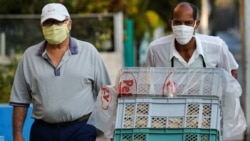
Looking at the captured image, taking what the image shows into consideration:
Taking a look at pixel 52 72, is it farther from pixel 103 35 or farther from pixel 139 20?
pixel 139 20

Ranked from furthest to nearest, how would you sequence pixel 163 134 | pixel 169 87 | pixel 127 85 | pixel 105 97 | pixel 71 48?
pixel 71 48 < pixel 105 97 < pixel 127 85 < pixel 169 87 < pixel 163 134

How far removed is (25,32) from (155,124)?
7.90 meters

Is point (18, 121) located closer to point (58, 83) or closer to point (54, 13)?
point (58, 83)

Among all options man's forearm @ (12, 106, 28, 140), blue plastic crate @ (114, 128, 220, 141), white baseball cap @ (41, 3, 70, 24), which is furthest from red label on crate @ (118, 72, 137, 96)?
man's forearm @ (12, 106, 28, 140)

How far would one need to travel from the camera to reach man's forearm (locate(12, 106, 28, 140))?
18.3 feet

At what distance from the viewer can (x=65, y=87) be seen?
5422 mm

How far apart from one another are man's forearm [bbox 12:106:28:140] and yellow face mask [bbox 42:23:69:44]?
565 mm

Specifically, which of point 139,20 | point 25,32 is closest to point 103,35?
point 25,32

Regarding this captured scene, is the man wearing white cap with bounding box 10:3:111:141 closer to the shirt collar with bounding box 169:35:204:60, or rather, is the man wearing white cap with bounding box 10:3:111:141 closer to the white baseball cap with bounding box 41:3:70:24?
the white baseball cap with bounding box 41:3:70:24

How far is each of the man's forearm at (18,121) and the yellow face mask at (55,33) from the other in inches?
22.2

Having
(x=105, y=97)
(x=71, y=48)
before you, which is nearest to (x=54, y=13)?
(x=71, y=48)

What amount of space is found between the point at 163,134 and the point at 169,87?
366 millimetres

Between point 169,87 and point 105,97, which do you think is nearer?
point 169,87

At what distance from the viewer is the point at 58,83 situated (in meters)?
5.42
